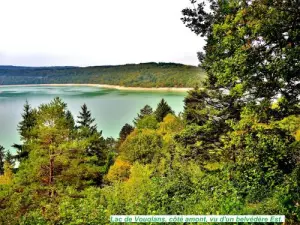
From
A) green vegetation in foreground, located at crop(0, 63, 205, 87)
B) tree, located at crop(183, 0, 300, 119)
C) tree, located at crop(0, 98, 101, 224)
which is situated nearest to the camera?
tree, located at crop(183, 0, 300, 119)

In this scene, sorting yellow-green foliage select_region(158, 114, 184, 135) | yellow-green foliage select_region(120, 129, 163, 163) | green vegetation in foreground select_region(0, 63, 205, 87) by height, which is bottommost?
yellow-green foliage select_region(120, 129, 163, 163)

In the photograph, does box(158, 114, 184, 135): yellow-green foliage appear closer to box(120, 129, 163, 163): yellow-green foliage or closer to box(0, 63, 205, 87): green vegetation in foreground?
box(120, 129, 163, 163): yellow-green foliage

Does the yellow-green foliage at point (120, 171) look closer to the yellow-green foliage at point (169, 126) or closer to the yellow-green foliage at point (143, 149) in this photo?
the yellow-green foliage at point (143, 149)

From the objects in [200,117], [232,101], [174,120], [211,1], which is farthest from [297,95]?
[174,120]

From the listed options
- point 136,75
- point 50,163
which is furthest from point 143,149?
point 136,75

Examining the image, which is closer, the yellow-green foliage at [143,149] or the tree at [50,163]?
the tree at [50,163]

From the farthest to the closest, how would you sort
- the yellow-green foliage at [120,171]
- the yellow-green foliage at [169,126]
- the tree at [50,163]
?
the yellow-green foliage at [169,126] < the yellow-green foliage at [120,171] < the tree at [50,163]

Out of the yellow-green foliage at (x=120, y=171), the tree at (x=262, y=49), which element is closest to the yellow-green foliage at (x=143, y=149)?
the yellow-green foliage at (x=120, y=171)

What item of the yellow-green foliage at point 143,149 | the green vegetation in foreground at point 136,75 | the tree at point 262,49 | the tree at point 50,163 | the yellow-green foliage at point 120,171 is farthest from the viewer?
the green vegetation in foreground at point 136,75

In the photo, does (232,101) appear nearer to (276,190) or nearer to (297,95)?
(297,95)

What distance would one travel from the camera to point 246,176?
22.5 ft

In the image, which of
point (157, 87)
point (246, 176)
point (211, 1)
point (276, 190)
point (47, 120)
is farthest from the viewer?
point (157, 87)

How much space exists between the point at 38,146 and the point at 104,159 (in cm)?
2441

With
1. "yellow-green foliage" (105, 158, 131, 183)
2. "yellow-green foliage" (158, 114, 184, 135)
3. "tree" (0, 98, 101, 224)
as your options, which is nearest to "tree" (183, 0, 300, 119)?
"tree" (0, 98, 101, 224)
